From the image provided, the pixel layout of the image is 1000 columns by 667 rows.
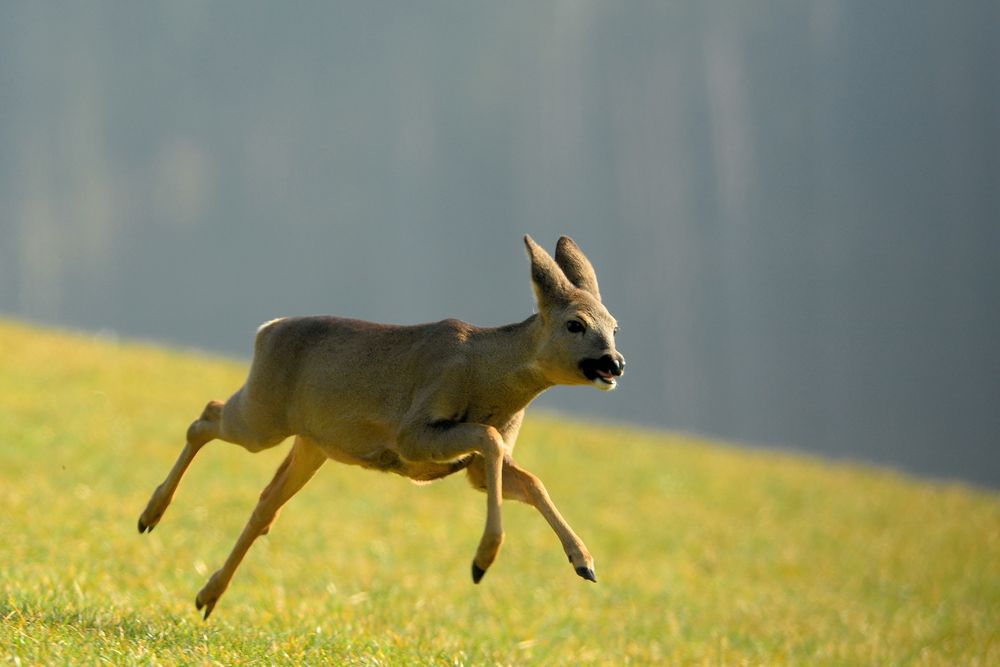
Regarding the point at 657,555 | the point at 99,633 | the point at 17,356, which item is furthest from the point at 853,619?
the point at 17,356

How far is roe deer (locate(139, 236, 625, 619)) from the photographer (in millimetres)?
6711

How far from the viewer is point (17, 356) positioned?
74.2 ft

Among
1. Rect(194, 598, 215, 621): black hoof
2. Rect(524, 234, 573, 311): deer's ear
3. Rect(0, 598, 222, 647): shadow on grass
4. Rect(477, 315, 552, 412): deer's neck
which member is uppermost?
Rect(524, 234, 573, 311): deer's ear

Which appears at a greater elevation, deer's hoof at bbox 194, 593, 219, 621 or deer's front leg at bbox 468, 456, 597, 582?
deer's front leg at bbox 468, 456, 597, 582

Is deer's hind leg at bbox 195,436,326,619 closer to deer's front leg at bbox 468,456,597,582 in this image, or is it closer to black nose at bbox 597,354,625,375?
deer's front leg at bbox 468,456,597,582

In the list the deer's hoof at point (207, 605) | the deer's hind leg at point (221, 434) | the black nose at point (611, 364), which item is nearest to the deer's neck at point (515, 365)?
the black nose at point (611, 364)

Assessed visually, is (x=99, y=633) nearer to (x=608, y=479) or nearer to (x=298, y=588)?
(x=298, y=588)

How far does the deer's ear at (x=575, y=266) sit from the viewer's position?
7.21 m

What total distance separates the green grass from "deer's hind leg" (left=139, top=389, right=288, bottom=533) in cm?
66

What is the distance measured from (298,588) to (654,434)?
1537 cm

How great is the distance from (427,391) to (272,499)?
167 cm

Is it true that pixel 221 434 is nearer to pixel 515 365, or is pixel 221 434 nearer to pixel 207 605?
pixel 207 605

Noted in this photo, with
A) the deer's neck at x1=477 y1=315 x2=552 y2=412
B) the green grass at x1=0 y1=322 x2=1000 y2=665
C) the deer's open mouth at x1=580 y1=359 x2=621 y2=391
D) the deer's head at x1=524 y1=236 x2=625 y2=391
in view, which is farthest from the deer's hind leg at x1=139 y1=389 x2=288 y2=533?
the deer's open mouth at x1=580 y1=359 x2=621 y2=391

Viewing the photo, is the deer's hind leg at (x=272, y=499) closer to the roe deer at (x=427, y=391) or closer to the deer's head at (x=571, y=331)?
the roe deer at (x=427, y=391)
